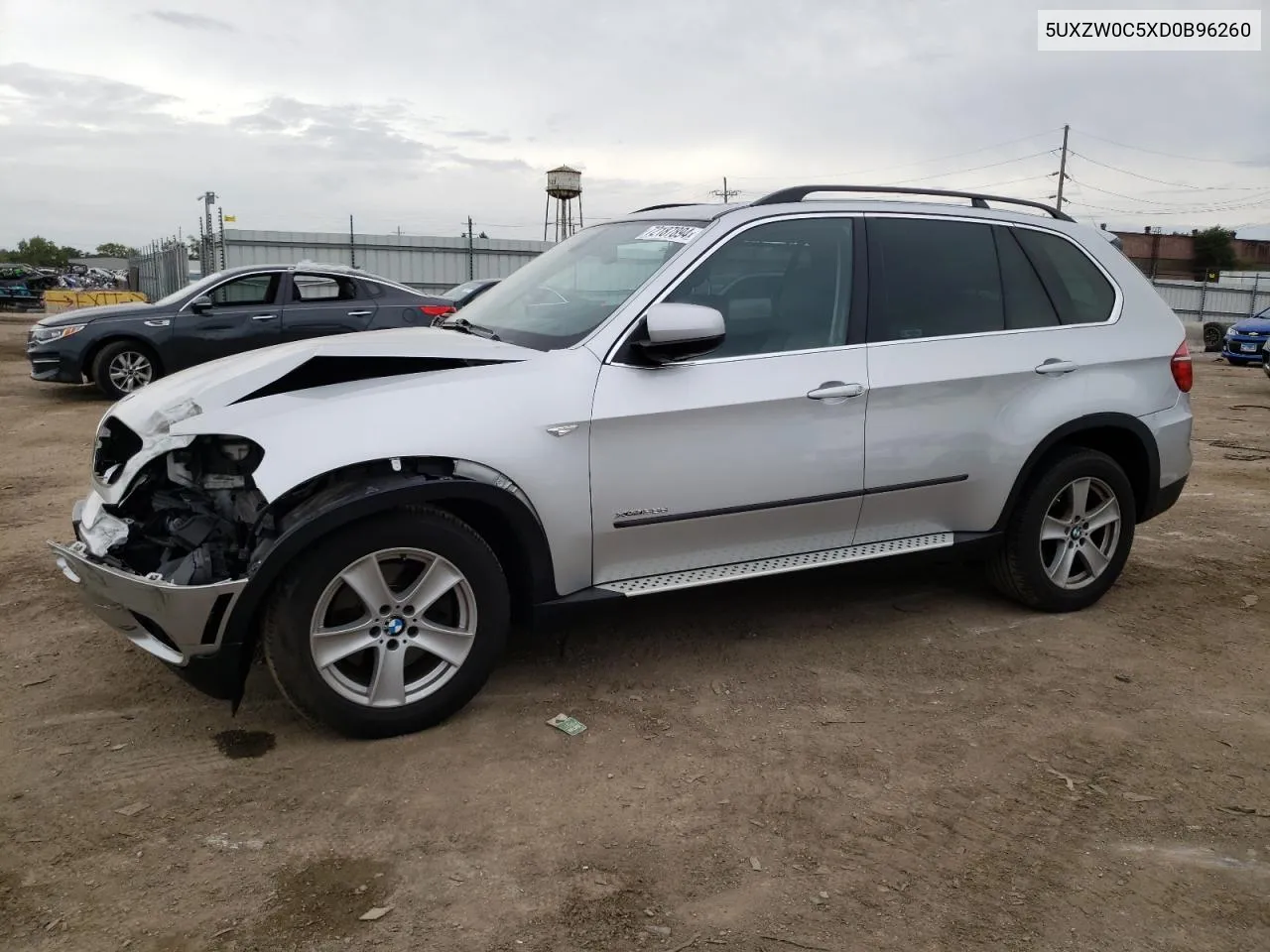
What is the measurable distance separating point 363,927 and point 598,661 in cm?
169

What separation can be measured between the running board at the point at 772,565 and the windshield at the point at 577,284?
3.02 feet

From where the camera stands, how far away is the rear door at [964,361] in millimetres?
3986

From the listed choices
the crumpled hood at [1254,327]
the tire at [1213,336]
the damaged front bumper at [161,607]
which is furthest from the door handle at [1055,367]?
the tire at [1213,336]

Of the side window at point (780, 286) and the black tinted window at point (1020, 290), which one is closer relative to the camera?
the side window at point (780, 286)

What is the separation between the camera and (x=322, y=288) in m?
10.9

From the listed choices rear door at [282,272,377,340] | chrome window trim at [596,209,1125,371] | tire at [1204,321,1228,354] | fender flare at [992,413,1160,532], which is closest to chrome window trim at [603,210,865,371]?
chrome window trim at [596,209,1125,371]

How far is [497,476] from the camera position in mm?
3268

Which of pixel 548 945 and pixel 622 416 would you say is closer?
pixel 548 945

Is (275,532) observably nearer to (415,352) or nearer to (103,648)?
(415,352)

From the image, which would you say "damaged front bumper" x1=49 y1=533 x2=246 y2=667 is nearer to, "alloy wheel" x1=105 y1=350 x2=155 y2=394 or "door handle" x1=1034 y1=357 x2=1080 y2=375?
"door handle" x1=1034 y1=357 x2=1080 y2=375

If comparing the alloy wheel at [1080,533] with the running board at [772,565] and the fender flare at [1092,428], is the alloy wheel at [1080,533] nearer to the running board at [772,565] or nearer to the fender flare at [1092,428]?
the fender flare at [1092,428]

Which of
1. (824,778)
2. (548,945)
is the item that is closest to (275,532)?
(548,945)

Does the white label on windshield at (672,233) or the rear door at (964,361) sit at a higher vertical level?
the white label on windshield at (672,233)

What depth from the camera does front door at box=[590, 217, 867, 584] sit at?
347cm
